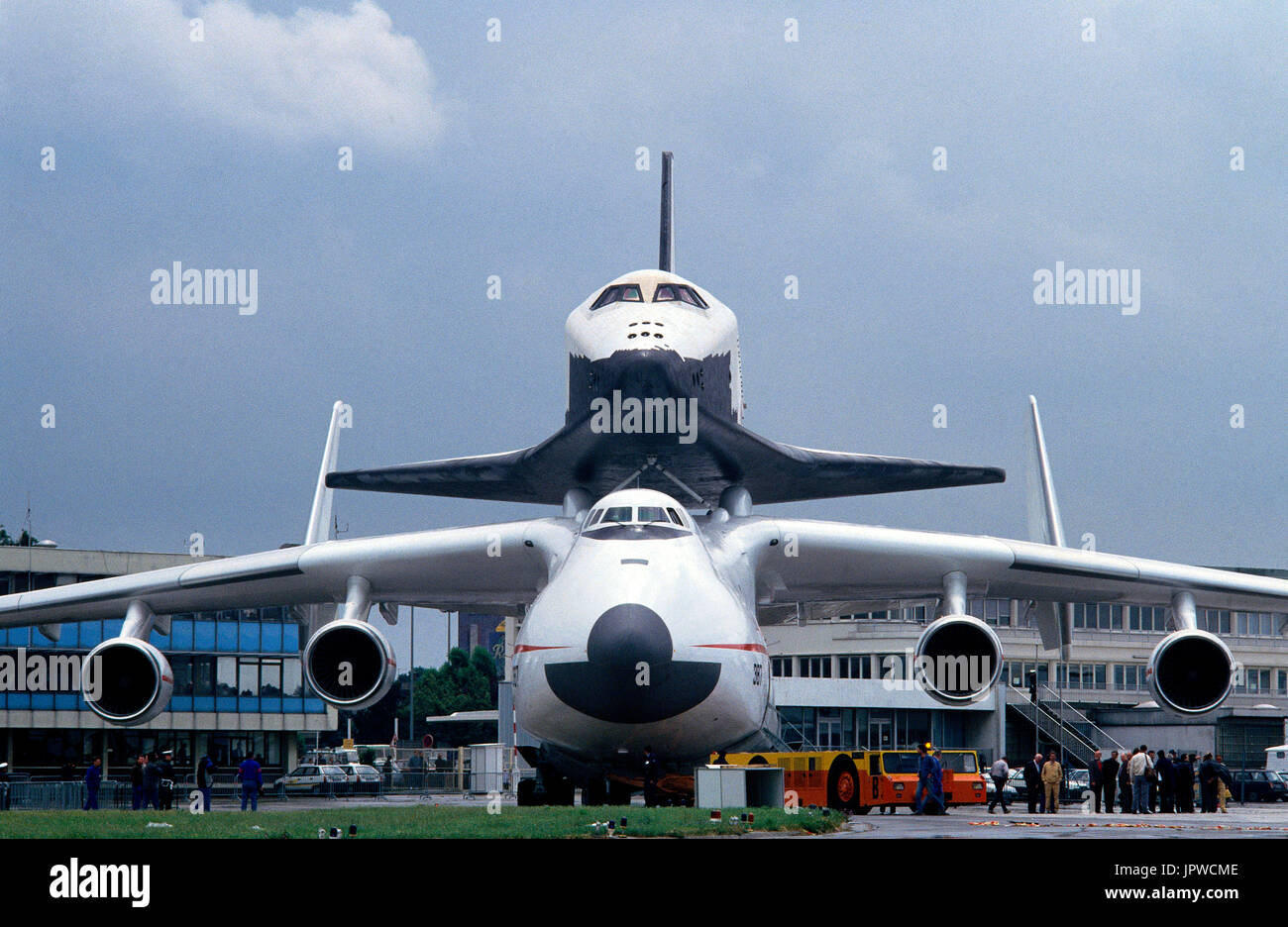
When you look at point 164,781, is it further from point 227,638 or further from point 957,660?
point 227,638

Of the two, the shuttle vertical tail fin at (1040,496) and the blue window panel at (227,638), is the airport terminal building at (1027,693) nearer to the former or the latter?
the shuttle vertical tail fin at (1040,496)

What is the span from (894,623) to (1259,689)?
74.8 ft

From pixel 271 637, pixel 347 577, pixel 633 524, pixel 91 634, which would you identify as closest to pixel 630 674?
pixel 633 524

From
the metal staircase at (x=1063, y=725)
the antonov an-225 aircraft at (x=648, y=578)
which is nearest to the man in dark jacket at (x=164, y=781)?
the antonov an-225 aircraft at (x=648, y=578)

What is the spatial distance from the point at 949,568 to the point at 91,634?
36.8 metres

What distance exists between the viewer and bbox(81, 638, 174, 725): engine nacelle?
22.0 m

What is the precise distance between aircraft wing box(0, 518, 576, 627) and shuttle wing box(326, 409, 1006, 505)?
5.26 feet

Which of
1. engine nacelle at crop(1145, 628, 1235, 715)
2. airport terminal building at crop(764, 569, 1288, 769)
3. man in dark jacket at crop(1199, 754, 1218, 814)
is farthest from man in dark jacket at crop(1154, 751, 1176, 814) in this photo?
airport terminal building at crop(764, 569, 1288, 769)

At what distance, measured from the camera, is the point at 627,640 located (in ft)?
55.7

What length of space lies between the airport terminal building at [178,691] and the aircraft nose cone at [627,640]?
36297mm

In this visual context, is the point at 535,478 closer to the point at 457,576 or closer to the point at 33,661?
the point at 457,576

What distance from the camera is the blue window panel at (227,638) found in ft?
175
